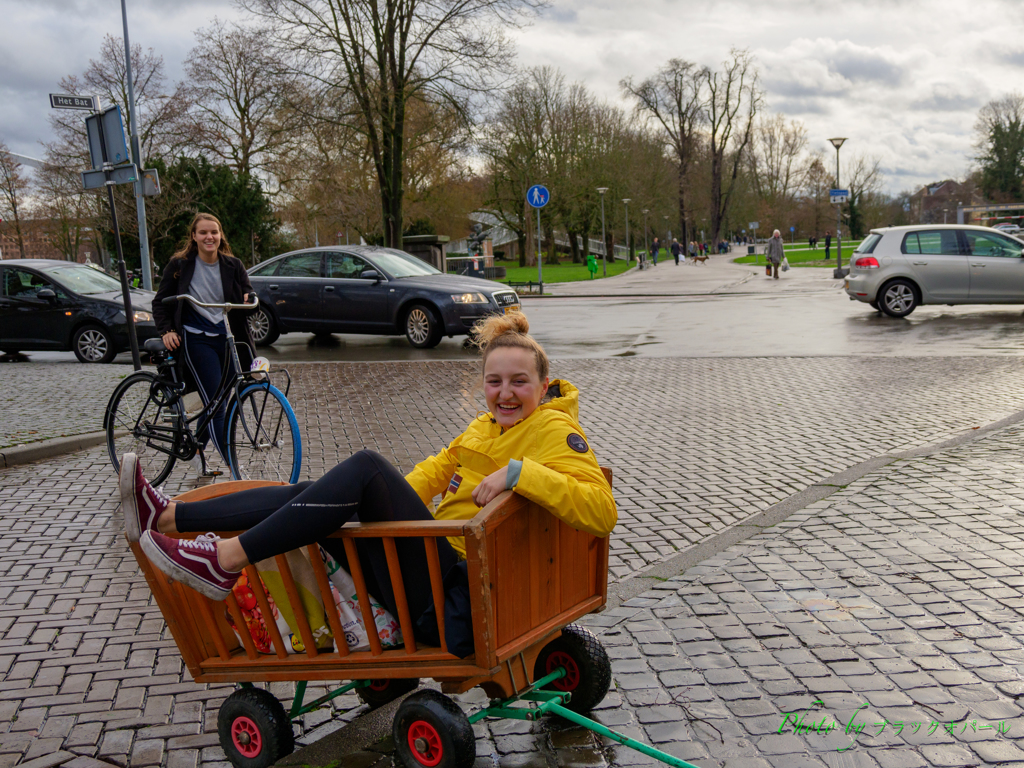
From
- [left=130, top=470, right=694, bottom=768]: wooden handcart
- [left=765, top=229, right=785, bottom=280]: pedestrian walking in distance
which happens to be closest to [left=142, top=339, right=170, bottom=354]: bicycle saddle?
[left=130, top=470, right=694, bottom=768]: wooden handcart

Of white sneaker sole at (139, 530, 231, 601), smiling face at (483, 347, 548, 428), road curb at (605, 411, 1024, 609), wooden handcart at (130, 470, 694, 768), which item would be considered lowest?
road curb at (605, 411, 1024, 609)

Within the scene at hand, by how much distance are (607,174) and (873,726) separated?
6300cm

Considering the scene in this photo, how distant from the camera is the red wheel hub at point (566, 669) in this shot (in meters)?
3.03

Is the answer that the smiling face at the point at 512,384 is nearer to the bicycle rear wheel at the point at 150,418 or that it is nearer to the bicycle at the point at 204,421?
the bicycle at the point at 204,421

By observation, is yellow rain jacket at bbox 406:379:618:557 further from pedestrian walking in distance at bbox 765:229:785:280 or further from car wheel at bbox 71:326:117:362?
pedestrian walking in distance at bbox 765:229:785:280

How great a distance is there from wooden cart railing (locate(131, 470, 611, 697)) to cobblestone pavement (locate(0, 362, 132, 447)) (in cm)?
574

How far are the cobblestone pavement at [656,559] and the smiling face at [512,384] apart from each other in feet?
3.41

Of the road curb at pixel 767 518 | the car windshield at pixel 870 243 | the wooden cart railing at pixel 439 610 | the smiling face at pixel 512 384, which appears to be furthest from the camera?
the car windshield at pixel 870 243

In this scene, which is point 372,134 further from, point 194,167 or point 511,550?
point 511,550

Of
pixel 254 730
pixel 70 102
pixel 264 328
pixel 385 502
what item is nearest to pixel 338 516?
pixel 385 502

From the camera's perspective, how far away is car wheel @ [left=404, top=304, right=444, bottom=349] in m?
14.8

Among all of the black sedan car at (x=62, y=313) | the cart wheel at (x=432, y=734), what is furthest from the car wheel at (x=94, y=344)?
the cart wheel at (x=432, y=734)

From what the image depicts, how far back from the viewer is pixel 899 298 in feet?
55.5

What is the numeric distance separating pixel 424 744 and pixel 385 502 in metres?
0.69
